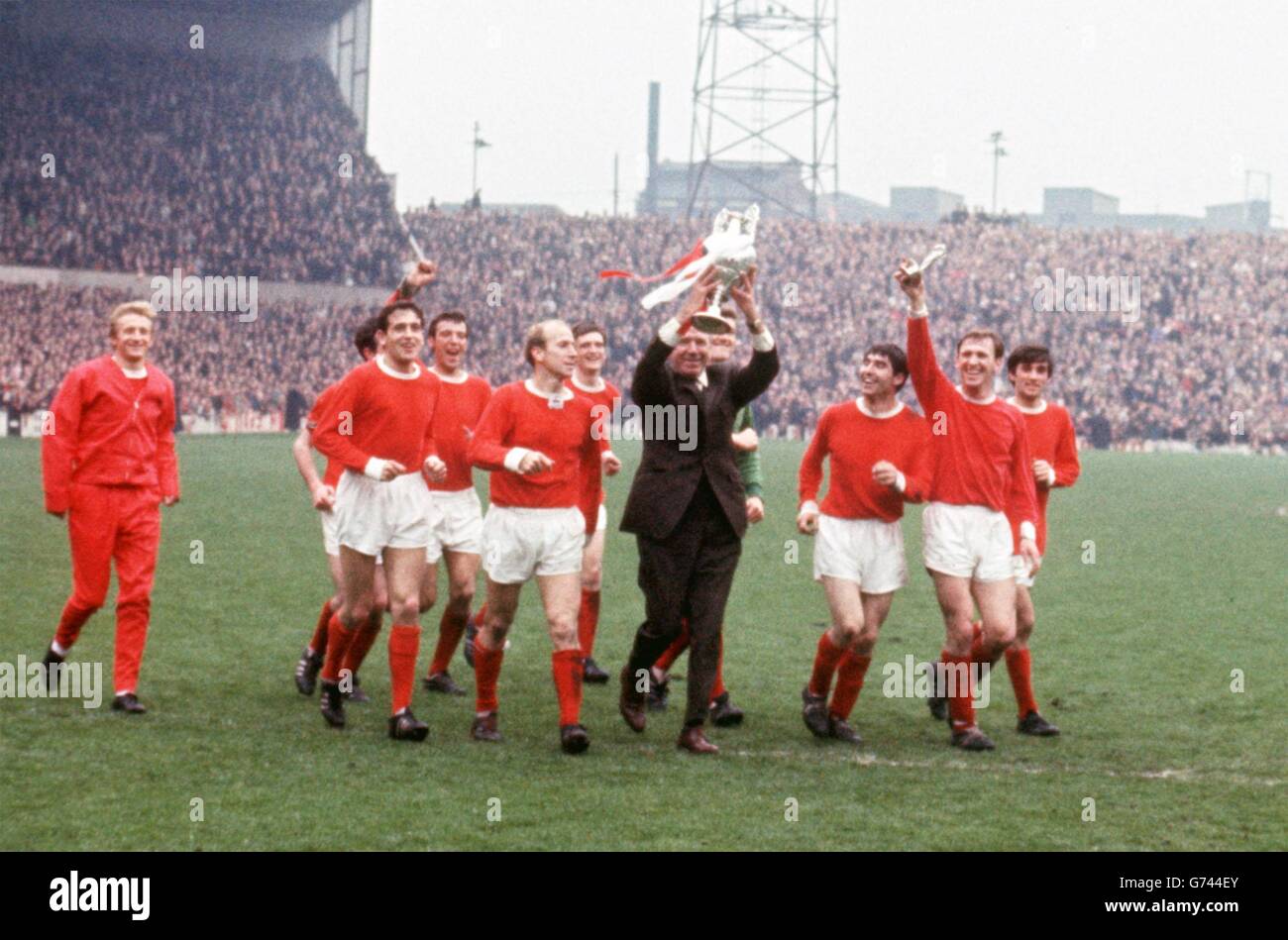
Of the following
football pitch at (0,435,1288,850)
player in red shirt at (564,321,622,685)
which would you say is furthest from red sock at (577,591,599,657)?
football pitch at (0,435,1288,850)

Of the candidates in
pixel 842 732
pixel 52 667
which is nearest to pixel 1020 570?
pixel 842 732

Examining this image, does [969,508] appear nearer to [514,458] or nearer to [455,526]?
[514,458]

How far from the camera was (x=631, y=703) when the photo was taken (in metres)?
7.77

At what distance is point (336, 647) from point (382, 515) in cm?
84

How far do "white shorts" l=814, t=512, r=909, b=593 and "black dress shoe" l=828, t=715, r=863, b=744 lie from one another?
25.5 inches

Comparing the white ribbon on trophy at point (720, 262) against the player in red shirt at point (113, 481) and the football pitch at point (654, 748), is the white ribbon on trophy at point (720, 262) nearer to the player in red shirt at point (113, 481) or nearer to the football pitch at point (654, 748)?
the football pitch at point (654, 748)

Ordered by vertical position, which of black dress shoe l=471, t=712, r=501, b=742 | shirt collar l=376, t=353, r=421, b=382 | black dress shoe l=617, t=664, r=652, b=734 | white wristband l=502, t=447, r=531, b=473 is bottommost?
black dress shoe l=471, t=712, r=501, b=742

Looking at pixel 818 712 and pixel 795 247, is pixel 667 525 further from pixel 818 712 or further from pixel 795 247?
pixel 795 247

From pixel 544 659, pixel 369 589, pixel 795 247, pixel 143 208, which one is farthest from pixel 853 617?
pixel 795 247

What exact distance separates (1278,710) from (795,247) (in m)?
42.1

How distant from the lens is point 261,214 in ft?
138

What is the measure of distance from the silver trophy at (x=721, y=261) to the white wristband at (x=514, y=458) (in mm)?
892

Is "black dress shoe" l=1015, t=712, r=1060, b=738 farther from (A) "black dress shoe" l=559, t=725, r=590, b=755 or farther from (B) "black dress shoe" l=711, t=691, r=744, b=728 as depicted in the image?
(A) "black dress shoe" l=559, t=725, r=590, b=755

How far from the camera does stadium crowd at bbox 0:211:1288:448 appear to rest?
135 feet
